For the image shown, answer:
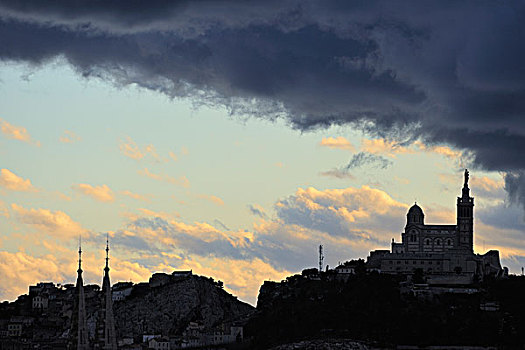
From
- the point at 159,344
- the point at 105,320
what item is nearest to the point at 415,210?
the point at 159,344

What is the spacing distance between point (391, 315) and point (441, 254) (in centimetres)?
1662

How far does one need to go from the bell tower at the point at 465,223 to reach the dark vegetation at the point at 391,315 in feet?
28.9

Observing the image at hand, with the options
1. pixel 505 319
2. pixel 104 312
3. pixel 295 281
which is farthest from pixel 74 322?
pixel 295 281

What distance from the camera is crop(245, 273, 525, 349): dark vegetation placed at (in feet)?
557

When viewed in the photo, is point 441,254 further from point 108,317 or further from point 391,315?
point 108,317

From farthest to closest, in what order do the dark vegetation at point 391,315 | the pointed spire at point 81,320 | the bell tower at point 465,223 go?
the bell tower at point 465,223 → the dark vegetation at point 391,315 → the pointed spire at point 81,320

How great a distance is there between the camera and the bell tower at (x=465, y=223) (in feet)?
625

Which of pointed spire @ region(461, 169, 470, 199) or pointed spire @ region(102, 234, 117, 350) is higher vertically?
pointed spire @ region(461, 169, 470, 199)

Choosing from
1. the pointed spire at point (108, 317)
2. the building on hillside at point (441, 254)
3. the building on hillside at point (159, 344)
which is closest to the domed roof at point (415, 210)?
the building on hillside at point (441, 254)

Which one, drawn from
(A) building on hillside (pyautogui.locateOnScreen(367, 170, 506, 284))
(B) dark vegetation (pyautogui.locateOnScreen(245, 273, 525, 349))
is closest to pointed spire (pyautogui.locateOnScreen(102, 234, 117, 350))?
(B) dark vegetation (pyautogui.locateOnScreen(245, 273, 525, 349))

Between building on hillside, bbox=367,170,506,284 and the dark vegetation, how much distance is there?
4124 mm

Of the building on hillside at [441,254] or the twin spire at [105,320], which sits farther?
the building on hillside at [441,254]

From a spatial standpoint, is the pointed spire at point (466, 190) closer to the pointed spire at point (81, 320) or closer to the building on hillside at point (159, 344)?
the building on hillside at point (159, 344)

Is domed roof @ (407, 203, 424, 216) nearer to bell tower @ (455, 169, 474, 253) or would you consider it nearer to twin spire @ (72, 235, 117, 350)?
bell tower @ (455, 169, 474, 253)
